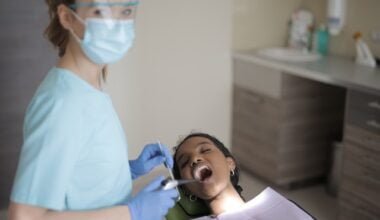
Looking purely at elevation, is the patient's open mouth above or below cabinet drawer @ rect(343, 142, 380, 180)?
above

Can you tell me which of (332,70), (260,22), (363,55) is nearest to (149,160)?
(332,70)

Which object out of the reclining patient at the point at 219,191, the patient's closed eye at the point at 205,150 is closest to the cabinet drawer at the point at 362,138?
the reclining patient at the point at 219,191

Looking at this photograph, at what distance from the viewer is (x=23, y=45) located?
288 centimetres

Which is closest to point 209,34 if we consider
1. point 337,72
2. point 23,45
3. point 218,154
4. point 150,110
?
point 150,110

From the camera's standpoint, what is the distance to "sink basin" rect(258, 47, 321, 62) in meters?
3.32

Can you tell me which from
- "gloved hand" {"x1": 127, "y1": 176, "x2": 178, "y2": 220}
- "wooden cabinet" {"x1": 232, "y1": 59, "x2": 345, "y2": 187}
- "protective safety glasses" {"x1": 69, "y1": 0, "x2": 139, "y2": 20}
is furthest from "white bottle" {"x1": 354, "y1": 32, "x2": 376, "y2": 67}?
"protective safety glasses" {"x1": 69, "y1": 0, "x2": 139, "y2": 20}

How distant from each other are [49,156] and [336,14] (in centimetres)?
271

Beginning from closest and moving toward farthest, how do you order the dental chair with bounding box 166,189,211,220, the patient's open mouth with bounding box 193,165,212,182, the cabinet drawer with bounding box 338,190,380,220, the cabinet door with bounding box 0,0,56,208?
the patient's open mouth with bounding box 193,165,212,182, the dental chair with bounding box 166,189,211,220, the cabinet drawer with bounding box 338,190,380,220, the cabinet door with bounding box 0,0,56,208

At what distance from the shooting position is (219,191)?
6.07 ft

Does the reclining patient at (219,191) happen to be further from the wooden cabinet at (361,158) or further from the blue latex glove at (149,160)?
the wooden cabinet at (361,158)

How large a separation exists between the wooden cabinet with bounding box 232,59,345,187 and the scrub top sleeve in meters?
2.25

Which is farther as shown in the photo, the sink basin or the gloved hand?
the sink basin

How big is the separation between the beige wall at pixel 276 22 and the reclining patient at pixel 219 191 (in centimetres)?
183

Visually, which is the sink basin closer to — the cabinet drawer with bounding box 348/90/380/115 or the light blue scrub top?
the cabinet drawer with bounding box 348/90/380/115
